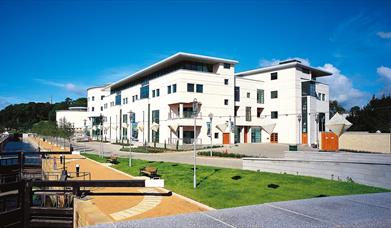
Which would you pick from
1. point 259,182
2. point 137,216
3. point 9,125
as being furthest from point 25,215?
point 9,125

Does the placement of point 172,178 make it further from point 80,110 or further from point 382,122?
point 80,110

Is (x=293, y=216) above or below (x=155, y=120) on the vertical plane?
below

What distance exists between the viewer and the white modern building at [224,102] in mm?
45688

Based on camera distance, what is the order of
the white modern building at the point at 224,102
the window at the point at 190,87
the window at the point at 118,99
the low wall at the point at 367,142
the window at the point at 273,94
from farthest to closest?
the window at the point at 118,99, the window at the point at 273,94, the white modern building at the point at 224,102, the window at the point at 190,87, the low wall at the point at 367,142

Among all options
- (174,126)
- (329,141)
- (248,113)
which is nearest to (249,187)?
(329,141)

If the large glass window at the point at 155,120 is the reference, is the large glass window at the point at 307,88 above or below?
above

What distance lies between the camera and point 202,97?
46.3 m

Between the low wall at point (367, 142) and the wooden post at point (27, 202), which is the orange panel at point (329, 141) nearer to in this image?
the low wall at point (367, 142)

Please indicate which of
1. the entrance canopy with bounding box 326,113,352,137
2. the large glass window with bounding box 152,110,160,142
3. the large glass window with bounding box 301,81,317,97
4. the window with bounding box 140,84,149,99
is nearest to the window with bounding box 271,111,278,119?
the large glass window with bounding box 301,81,317,97

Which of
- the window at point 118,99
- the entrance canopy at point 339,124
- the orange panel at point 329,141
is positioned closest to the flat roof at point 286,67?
the orange panel at point 329,141

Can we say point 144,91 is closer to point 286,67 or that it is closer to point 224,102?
point 224,102

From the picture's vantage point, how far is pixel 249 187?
45.5 feet

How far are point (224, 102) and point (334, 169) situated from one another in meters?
34.5

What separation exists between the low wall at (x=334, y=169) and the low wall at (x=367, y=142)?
14008 millimetres
